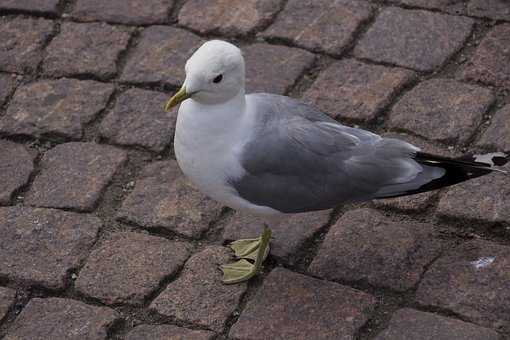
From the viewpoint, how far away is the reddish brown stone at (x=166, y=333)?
11.8ft

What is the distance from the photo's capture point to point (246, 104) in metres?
3.73

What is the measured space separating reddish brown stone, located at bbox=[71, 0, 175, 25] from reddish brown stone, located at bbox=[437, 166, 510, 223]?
1.93 m

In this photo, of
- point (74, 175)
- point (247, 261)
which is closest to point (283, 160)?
point (247, 261)

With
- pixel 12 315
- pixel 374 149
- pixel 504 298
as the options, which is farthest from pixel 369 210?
pixel 12 315

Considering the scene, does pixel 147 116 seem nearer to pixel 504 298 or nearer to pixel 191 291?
pixel 191 291

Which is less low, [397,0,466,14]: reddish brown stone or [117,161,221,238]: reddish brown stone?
[397,0,466,14]: reddish brown stone

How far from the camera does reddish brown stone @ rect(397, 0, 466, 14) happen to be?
16.5ft

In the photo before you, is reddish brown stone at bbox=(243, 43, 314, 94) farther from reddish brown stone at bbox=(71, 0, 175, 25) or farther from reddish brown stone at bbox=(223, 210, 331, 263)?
reddish brown stone at bbox=(223, 210, 331, 263)

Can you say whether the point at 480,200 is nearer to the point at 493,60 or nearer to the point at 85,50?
the point at 493,60

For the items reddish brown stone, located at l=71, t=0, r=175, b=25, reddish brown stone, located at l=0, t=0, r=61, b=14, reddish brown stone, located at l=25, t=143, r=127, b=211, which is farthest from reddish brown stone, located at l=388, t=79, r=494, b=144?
reddish brown stone, located at l=0, t=0, r=61, b=14

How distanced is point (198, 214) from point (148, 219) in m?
0.21

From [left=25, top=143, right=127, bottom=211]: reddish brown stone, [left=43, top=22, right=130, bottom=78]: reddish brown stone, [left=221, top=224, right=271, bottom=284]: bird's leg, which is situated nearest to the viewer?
[left=221, top=224, right=271, bottom=284]: bird's leg

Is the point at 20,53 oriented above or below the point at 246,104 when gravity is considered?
below

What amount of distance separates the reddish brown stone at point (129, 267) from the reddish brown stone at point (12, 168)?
22.2 inches
